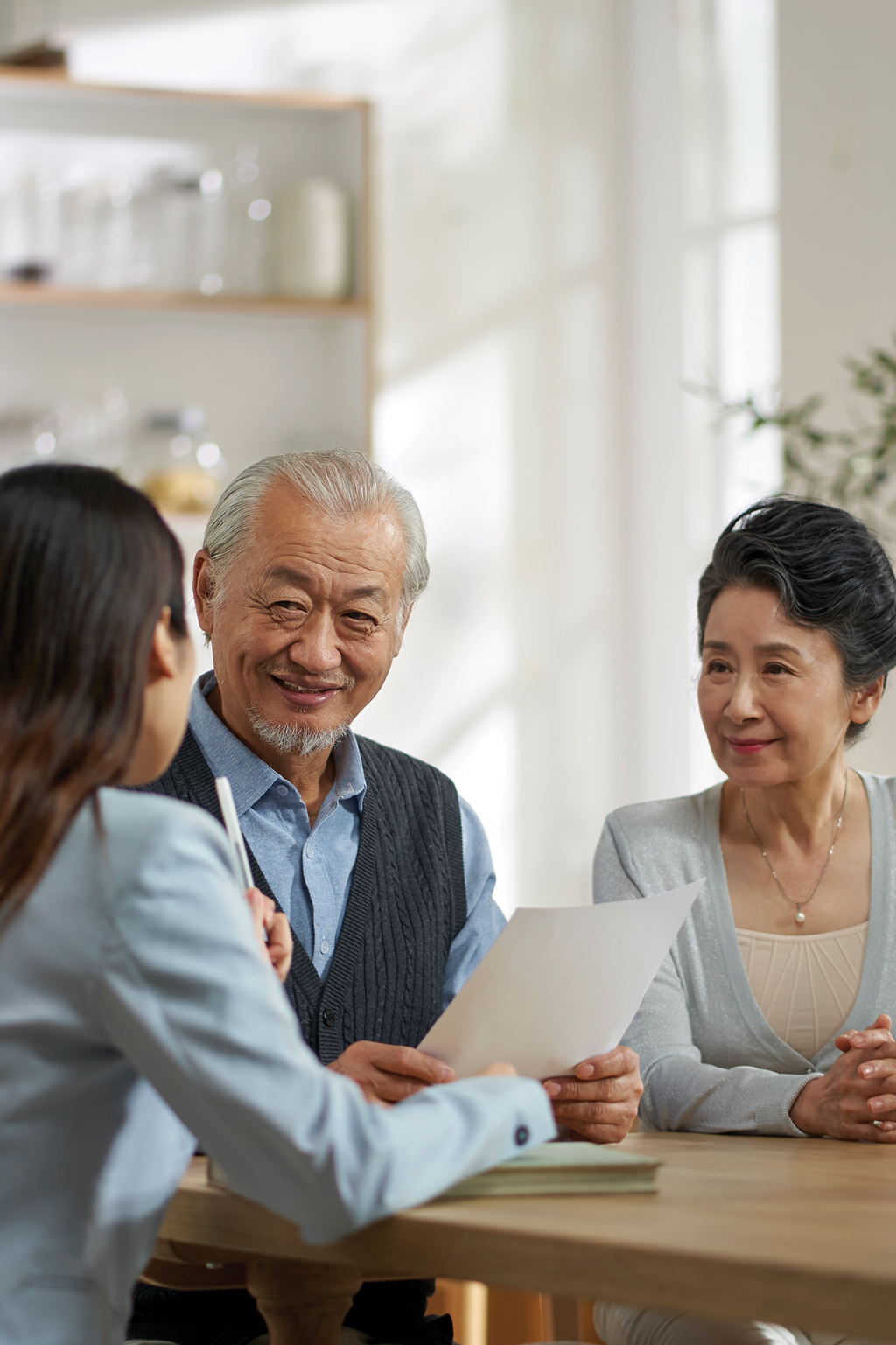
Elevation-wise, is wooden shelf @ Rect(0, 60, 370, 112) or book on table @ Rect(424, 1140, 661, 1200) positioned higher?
wooden shelf @ Rect(0, 60, 370, 112)

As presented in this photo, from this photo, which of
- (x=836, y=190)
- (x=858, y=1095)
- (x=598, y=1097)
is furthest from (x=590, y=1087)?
(x=836, y=190)

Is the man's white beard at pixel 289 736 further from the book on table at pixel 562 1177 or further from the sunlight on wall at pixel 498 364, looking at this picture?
the sunlight on wall at pixel 498 364

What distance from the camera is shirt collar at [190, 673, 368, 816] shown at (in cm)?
163

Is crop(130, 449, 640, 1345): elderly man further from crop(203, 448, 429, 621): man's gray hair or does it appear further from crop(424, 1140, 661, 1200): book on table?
crop(424, 1140, 661, 1200): book on table

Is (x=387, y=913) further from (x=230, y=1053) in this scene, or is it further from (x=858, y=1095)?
(x=230, y=1053)

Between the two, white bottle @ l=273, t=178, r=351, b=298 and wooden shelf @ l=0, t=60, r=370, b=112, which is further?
white bottle @ l=273, t=178, r=351, b=298

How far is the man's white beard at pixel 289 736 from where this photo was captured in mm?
1637

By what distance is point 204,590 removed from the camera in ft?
5.78

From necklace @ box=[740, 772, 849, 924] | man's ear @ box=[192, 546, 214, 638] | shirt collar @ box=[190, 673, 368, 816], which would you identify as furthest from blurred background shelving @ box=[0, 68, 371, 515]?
necklace @ box=[740, 772, 849, 924]

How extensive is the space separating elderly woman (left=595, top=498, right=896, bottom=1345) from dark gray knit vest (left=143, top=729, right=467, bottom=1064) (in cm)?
24

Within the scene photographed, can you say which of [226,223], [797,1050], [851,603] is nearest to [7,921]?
[797,1050]

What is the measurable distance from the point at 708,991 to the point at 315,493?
29.7 inches

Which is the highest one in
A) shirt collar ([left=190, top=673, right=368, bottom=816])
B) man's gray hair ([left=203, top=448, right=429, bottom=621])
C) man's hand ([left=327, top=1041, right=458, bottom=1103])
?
man's gray hair ([left=203, top=448, right=429, bottom=621])

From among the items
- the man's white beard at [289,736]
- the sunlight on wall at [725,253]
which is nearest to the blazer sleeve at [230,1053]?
the man's white beard at [289,736]
